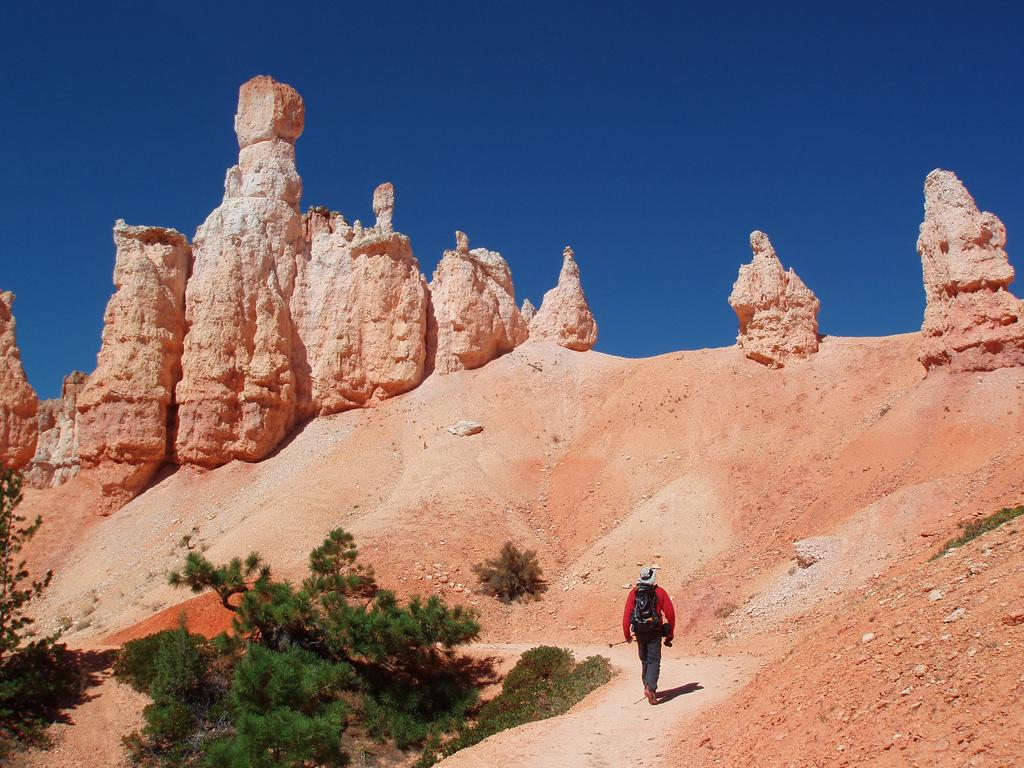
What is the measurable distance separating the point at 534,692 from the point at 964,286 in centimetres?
1792

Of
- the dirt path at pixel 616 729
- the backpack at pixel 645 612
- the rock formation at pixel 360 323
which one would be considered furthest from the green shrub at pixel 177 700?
the rock formation at pixel 360 323

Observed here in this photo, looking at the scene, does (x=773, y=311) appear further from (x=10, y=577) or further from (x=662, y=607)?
(x=10, y=577)

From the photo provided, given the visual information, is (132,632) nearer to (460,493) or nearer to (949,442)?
(460,493)

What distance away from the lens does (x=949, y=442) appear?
19.6m

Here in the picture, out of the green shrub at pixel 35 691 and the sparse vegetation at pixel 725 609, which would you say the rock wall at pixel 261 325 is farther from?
the sparse vegetation at pixel 725 609

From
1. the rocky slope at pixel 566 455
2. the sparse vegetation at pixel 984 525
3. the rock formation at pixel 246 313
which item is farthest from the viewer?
the rock formation at pixel 246 313

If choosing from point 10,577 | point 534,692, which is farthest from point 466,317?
point 534,692

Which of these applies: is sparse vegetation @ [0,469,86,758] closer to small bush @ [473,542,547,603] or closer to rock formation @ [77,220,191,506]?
small bush @ [473,542,547,603]

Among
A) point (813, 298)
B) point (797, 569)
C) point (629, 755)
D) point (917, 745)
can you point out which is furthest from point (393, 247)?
point (917, 745)

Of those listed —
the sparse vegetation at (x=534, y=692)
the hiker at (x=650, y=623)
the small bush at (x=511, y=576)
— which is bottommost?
the sparse vegetation at (x=534, y=692)

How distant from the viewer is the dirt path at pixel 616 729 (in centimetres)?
741

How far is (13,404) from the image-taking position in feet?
97.2

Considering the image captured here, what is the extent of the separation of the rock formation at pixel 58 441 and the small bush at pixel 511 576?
82.1 feet

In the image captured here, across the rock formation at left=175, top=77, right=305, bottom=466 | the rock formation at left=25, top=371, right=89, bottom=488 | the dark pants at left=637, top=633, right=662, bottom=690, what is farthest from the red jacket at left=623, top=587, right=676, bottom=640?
the rock formation at left=25, top=371, right=89, bottom=488
